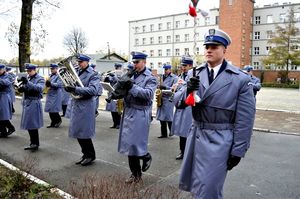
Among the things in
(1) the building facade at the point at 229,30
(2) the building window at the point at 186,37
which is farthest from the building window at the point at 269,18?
(2) the building window at the point at 186,37

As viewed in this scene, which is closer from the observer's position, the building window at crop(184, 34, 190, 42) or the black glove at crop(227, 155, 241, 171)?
the black glove at crop(227, 155, 241, 171)

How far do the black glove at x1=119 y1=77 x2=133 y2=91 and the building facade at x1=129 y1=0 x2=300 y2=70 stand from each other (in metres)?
48.3

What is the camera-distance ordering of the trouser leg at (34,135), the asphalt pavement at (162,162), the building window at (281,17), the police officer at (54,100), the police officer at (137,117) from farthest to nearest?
the building window at (281,17), the police officer at (54,100), the trouser leg at (34,135), the asphalt pavement at (162,162), the police officer at (137,117)

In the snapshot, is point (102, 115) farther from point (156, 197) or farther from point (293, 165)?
point (156, 197)

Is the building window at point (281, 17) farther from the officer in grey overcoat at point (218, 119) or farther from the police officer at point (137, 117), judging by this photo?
the officer in grey overcoat at point (218, 119)

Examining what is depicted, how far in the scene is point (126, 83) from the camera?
4688 millimetres

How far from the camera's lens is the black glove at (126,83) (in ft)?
15.4

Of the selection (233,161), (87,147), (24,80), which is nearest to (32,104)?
(24,80)

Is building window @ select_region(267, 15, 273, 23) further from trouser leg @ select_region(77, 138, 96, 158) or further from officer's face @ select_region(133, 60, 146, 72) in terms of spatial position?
officer's face @ select_region(133, 60, 146, 72)

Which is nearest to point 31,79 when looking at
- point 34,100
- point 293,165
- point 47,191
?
point 34,100

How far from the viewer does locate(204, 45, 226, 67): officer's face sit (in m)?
3.38

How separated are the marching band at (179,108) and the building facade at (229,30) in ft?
152

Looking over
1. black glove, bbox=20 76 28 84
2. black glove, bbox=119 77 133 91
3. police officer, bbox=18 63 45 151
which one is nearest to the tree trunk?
police officer, bbox=18 63 45 151

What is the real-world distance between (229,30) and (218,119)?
2369 inches
